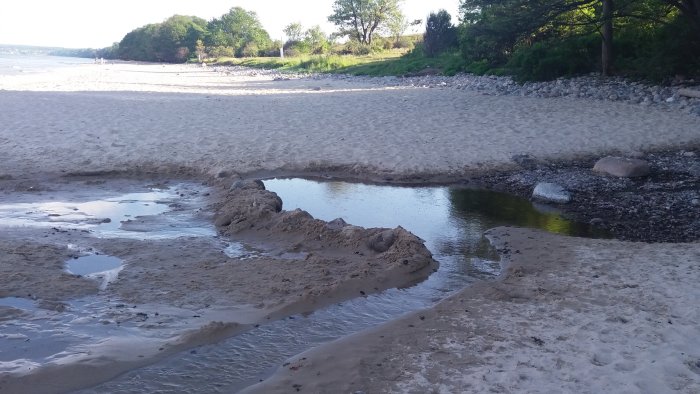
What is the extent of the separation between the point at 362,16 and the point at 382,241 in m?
63.4

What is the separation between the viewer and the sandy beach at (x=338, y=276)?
4.25 m

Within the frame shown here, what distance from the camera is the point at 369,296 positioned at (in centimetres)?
579

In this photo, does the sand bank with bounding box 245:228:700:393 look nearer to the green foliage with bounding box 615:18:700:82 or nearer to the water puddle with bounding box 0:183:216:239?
the water puddle with bounding box 0:183:216:239

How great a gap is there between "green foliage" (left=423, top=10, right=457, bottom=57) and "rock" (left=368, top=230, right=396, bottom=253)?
29747 mm

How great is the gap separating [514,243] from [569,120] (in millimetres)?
8117

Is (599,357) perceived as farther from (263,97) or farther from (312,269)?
(263,97)

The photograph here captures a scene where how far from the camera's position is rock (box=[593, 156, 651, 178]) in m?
10.3

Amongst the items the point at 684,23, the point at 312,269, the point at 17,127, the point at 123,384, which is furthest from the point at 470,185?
the point at 684,23

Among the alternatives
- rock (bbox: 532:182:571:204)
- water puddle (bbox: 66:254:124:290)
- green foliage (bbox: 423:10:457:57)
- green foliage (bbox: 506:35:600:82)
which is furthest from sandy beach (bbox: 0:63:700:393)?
green foliage (bbox: 423:10:457:57)

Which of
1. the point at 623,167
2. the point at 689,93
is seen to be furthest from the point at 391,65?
the point at 623,167

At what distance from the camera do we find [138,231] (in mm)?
7559

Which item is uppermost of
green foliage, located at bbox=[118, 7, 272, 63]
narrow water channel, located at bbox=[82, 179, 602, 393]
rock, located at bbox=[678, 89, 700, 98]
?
green foliage, located at bbox=[118, 7, 272, 63]

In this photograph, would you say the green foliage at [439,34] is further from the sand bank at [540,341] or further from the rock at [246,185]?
the sand bank at [540,341]

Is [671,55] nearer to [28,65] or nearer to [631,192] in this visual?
[631,192]
